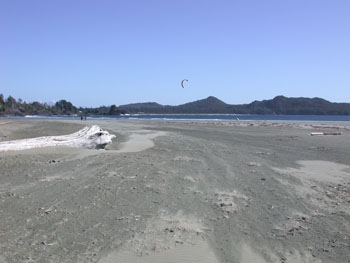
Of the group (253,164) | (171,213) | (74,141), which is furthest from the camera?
(74,141)

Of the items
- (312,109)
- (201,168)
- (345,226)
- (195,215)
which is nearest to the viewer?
(345,226)

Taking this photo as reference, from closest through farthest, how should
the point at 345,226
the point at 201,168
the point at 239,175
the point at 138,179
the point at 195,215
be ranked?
the point at 345,226, the point at 195,215, the point at 138,179, the point at 239,175, the point at 201,168

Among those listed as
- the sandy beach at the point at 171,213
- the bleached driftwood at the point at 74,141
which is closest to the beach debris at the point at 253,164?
the sandy beach at the point at 171,213

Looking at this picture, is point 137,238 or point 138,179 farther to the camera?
point 138,179

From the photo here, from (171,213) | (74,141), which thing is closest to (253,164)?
(171,213)

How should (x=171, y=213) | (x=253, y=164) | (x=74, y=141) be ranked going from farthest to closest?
(x=74, y=141) < (x=253, y=164) < (x=171, y=213)

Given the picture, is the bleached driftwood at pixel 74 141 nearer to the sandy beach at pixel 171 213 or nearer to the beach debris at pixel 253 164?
the sandy beach at pixel 171 213

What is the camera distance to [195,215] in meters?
5.73

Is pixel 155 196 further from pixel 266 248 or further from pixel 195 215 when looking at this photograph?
pixel 266 248

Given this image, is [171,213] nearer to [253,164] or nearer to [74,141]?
[253,164]

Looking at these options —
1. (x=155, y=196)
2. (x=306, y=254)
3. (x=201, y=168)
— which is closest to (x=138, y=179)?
(x=155, y=196)

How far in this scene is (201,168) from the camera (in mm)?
10297

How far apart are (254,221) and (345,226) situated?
55.6 inches

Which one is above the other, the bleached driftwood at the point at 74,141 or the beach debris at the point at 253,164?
the bleached driftwood at the point at 74,141
